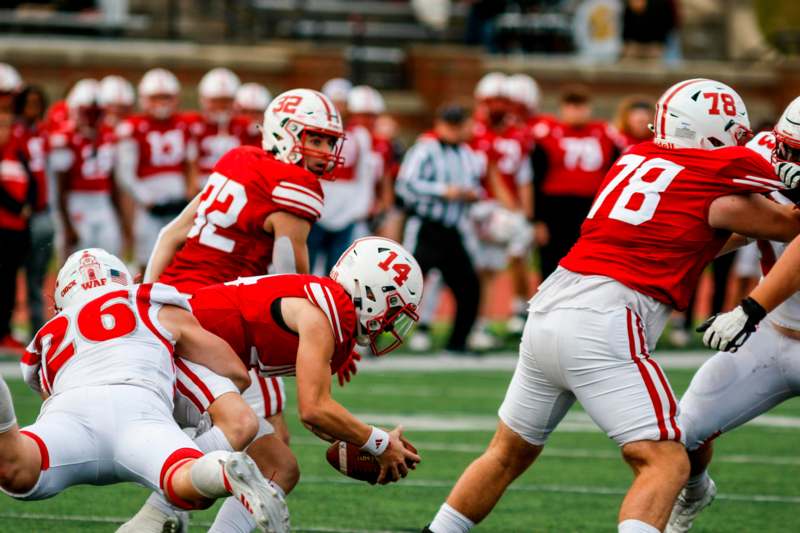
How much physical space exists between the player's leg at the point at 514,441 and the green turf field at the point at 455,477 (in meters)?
0.90

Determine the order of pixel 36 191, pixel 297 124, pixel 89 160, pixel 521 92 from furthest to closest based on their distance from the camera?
pixel 521 92 < pixel 89 160 < pixel 36 191 < pixel 297 124

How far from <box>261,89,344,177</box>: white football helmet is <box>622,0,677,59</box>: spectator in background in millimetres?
13620

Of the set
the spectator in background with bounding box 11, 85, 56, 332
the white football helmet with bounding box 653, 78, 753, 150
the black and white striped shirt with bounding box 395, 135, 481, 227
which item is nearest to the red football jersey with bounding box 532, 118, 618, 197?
the black and white striped shirt with bounding box 395, 135, 481, 227

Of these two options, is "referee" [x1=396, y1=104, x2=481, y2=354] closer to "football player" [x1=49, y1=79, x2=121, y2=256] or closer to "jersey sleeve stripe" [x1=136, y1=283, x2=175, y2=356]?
"football player" [x1=49, y1=79, x2=121, y2=256]

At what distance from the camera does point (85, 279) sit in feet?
16.4

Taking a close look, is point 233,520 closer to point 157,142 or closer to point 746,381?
point 746,381

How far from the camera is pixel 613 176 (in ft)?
16.9

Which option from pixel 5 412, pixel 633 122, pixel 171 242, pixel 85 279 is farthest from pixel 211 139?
pixel 5 412

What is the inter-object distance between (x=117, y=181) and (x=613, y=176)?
312 inches

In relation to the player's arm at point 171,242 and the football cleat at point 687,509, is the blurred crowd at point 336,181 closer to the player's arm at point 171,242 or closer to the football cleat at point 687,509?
the player's arm at point 171,242

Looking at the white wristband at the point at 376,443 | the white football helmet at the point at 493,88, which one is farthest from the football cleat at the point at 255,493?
the white football helmet at the point at 493,88

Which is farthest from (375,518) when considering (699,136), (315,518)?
(699,136)

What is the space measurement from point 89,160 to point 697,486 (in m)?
7.69

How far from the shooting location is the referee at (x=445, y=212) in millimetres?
11719
